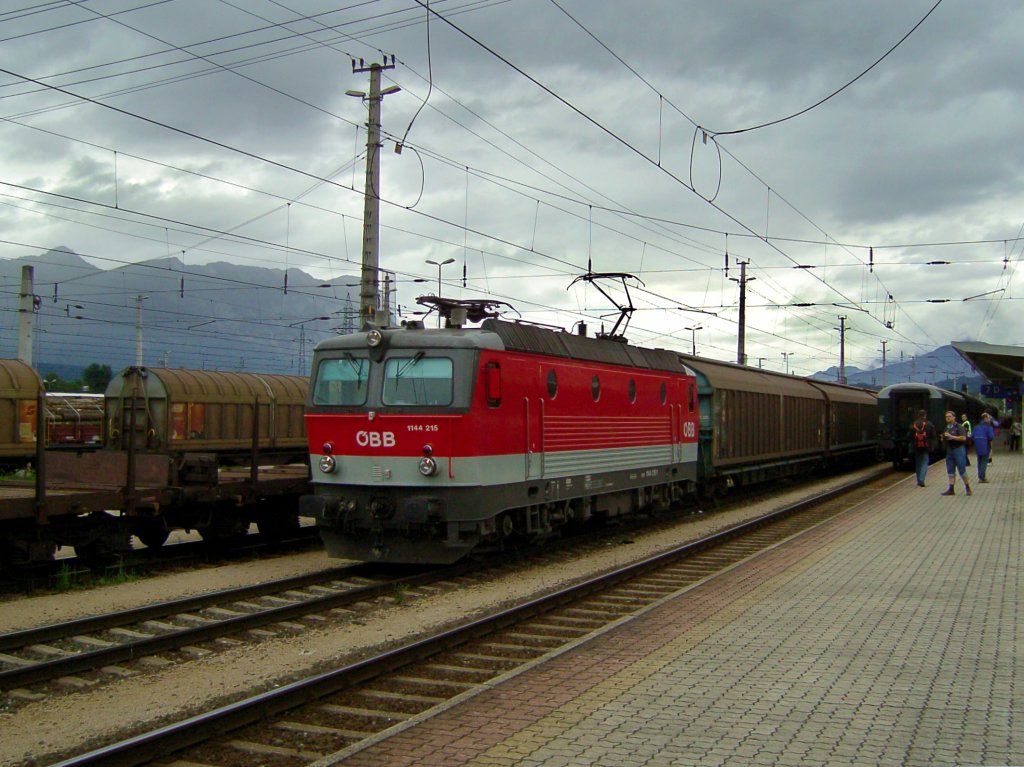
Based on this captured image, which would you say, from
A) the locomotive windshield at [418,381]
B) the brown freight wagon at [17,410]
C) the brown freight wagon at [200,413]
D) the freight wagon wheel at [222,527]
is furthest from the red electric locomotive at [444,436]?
the brown freight wagon at [17,410]

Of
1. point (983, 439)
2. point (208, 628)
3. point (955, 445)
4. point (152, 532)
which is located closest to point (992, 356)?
point (983, 439)

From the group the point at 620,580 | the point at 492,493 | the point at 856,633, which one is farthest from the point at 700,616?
the point at 492,493

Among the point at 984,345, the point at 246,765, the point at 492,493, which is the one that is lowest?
the point at 246,765

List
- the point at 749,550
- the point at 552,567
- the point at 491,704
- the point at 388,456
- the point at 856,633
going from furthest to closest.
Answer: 1. the point at 749,550
2. the point at 552,567
3. the point at 388,456
4. the point at 856,633
5. the point at 491,704

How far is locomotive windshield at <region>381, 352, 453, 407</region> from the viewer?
39.0 ft

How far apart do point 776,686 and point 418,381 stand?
6.46 metres

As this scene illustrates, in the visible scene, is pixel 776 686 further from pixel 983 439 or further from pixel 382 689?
pixel 983 439

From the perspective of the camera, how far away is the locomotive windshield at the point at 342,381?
12484mm

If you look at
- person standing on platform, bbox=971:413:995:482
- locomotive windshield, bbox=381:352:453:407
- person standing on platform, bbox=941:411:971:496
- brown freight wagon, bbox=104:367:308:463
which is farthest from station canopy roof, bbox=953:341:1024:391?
locomotive windshield, bbox=381:352:453:407

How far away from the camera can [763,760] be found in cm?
530

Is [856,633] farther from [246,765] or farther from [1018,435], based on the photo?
[1018,435]

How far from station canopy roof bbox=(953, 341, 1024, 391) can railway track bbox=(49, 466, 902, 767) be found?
75.4 feet

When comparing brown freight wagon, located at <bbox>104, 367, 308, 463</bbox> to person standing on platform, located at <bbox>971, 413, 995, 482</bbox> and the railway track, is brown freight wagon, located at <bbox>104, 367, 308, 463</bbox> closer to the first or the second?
A: the railway track

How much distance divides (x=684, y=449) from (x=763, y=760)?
1418 cm
